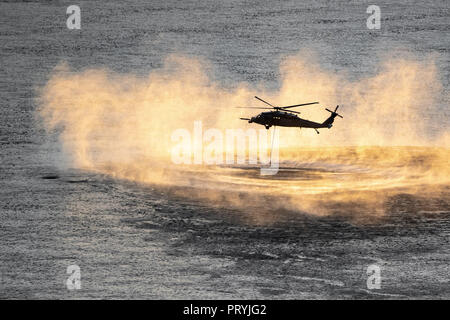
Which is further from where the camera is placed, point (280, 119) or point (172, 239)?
point (280, 119)

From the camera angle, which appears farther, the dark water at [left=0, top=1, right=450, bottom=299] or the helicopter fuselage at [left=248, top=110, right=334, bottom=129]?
the helicopter fuselage at [left=248, top=110, right=334, bottom=129]

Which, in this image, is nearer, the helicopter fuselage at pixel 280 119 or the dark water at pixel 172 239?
the dark water at pixel 172 239

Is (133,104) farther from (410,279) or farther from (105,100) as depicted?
(410,279)

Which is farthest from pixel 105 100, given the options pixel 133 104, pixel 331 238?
pixel 331 238

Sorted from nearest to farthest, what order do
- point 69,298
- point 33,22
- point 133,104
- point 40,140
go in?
point 69,298, point 40,140, point 133,104, point 33,22

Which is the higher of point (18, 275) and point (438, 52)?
point (438, 52)

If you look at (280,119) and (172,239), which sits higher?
(280,119)

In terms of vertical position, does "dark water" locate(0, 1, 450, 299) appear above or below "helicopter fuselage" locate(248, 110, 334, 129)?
below

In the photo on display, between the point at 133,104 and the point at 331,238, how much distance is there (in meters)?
16.0

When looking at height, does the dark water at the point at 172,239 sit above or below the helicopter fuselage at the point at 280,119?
below

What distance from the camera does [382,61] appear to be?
1350 inches
